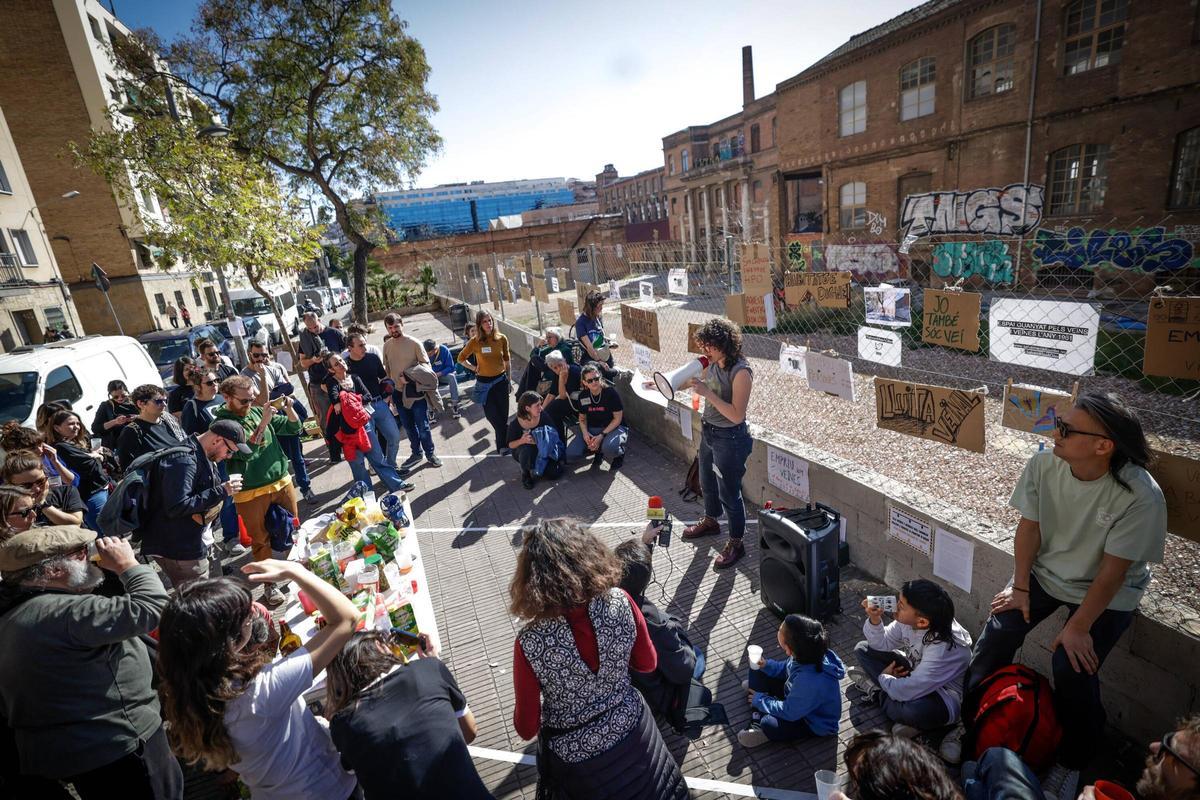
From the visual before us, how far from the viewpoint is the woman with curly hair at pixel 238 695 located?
1.99 m

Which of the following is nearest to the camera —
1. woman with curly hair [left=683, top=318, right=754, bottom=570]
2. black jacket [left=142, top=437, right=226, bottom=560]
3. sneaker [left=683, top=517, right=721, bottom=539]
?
black jacket [left=142, top=437, right=226, bottom=560]

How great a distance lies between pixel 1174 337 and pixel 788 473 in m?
2.59

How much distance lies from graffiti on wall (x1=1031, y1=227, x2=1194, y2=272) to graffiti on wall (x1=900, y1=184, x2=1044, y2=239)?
97cm

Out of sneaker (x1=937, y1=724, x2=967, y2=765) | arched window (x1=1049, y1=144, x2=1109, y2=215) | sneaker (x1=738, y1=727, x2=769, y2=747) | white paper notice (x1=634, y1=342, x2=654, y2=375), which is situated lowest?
sneaker (x1=738, y1=727, x2=769, y2=747)

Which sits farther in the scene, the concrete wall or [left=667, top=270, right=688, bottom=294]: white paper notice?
[left=667, top=270, right=688, bottom=294]: white paper notice

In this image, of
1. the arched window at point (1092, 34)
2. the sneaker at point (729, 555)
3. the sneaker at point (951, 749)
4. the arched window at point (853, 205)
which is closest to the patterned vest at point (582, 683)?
the sneaker at point (951, 749)

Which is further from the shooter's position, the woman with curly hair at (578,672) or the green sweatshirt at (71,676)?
the green sweatshirt at (71,676)

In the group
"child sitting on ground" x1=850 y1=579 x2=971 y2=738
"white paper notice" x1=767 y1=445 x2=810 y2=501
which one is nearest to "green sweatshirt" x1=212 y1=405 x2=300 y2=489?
"white paper notice" x1=767 y1=445 x2=810 y2=501

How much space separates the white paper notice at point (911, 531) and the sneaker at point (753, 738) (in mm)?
1623

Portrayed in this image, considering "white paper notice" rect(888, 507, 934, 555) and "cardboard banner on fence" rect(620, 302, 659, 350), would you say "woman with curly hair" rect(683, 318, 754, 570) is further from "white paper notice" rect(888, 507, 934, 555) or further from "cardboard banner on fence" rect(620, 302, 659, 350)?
"cardboard banner on fence" rect(620, 302, 659, 350)

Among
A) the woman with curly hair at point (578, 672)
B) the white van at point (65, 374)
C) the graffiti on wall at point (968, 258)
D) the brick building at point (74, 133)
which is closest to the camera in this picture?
the woman with curly hair at point (578, 672)

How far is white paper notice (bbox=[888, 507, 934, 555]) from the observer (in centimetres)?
366

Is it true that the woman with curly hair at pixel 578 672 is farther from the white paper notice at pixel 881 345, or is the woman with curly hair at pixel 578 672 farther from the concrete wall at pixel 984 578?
the white paper notice at pixel 881 345

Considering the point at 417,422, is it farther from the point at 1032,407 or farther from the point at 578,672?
the point at 1032,407
